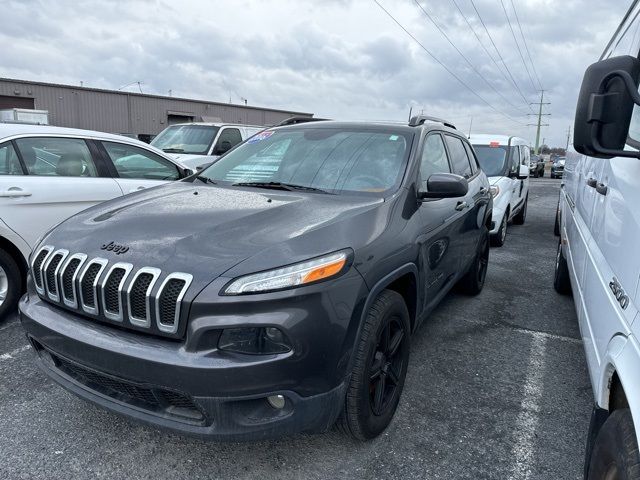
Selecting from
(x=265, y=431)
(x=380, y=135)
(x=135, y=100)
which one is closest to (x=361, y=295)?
(x=265, y=431)

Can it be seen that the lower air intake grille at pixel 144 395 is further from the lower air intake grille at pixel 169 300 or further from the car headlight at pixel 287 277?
the car headlight at pixel 287 277

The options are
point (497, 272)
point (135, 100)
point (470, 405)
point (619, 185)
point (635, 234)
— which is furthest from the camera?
point (135, 100)

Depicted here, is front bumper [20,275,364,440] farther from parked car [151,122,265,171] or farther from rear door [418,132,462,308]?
parked car [151,122,265,171]

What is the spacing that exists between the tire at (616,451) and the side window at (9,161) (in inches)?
178

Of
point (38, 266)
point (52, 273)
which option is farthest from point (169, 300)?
point (38, 266)

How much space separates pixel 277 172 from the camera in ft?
10.8

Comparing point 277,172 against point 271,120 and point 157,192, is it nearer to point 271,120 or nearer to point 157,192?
point 157,192

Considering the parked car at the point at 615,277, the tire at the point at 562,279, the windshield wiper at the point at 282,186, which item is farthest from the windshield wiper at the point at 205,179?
the tire at the point at 562,279

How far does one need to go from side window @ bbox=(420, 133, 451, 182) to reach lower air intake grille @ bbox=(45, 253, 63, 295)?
2145 mm

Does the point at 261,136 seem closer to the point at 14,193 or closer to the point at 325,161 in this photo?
the point at 325,161

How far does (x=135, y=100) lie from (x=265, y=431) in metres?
32.8

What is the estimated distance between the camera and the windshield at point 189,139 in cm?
962

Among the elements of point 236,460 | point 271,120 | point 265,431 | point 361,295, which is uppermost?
point 271,120

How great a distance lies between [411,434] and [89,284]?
6.04 ft
